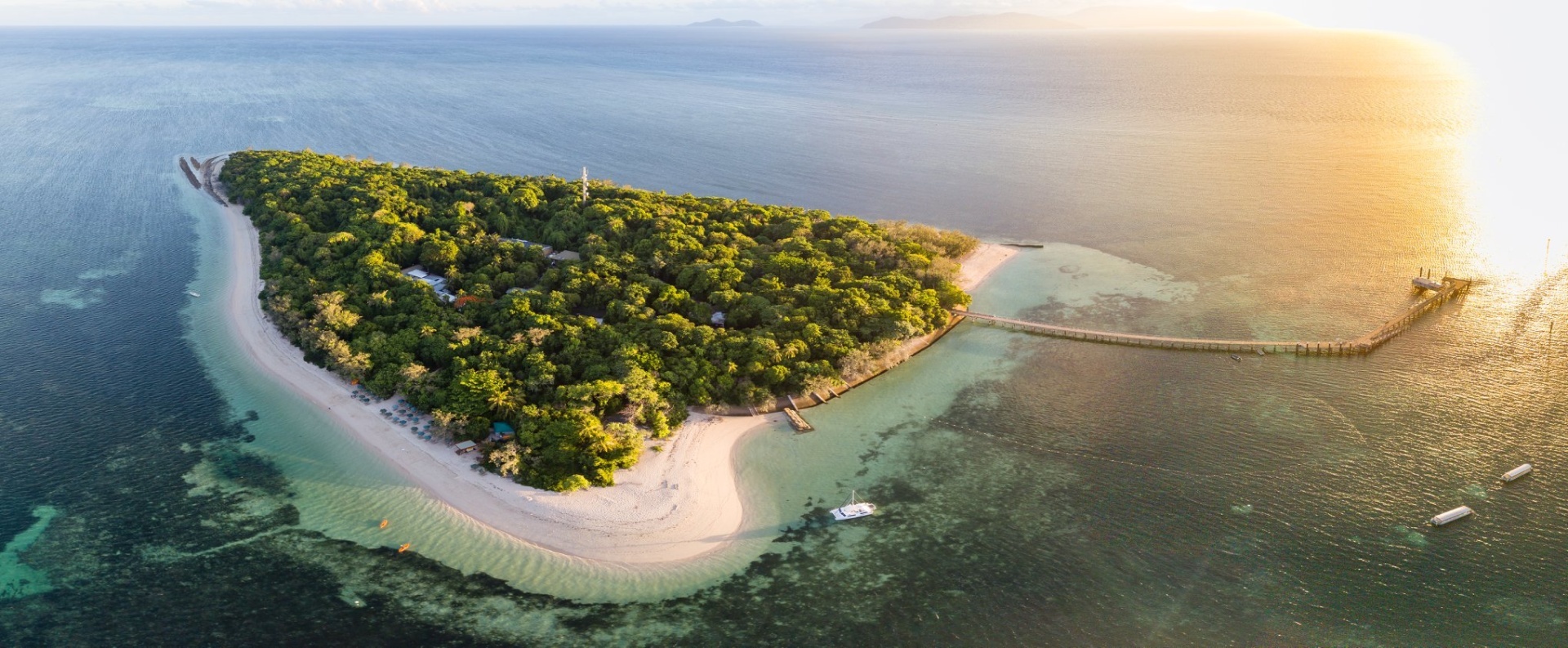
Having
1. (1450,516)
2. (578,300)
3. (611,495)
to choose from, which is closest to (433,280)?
(578,300)

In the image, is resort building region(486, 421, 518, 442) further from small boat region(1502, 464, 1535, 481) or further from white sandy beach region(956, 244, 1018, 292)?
small boat region(1502, 464, 1535, 481)

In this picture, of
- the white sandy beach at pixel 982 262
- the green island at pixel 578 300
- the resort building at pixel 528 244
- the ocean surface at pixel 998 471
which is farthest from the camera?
the white sandy beach at pixel 982 262

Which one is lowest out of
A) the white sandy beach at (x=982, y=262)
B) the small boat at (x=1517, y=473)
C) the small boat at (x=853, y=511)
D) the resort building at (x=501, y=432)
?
the small boat at (x=853, y=511)

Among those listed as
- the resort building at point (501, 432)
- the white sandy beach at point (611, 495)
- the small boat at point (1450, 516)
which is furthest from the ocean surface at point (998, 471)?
the resort building at point (501, 432)

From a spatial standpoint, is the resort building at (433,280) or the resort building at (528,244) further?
the resort building at (528,244)

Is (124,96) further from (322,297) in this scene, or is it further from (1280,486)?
(1280,486)

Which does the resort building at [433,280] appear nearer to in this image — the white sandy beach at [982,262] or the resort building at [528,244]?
the resort building at [528,244]
